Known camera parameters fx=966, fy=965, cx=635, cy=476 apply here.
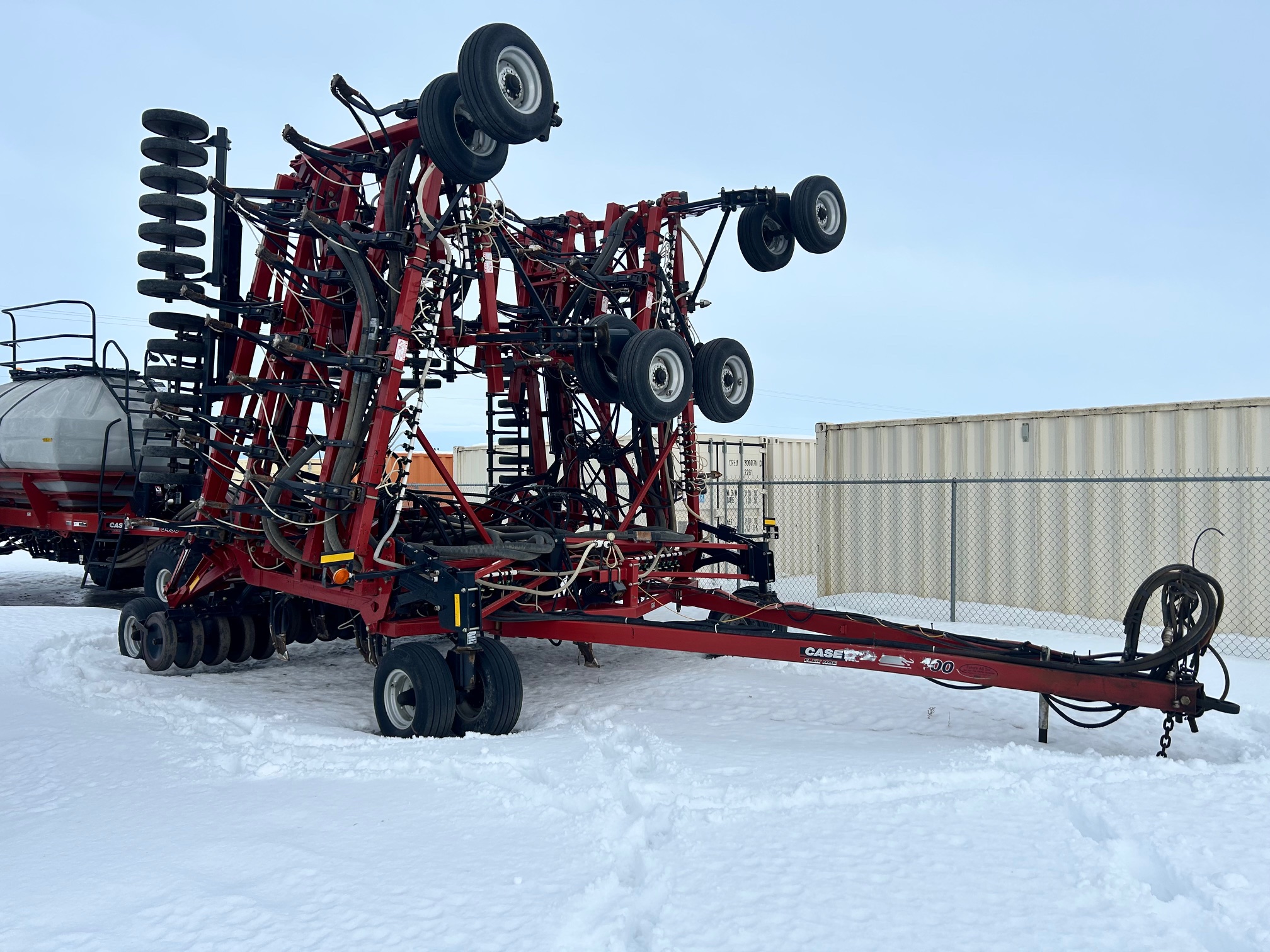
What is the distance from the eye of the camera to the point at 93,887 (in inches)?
144

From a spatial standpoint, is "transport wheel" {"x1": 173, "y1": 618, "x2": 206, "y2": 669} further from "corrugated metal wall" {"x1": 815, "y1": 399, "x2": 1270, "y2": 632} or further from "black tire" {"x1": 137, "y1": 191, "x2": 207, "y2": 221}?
"corrugated metal wall" {"x1": 815, "y1": 399, "x2": 1270, "y2": 632}

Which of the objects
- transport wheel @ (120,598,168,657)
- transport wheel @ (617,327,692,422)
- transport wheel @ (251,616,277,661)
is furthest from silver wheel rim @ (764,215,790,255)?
transport wheel @ (120,598,168,657)

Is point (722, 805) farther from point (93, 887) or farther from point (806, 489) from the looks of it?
point (806, 489)

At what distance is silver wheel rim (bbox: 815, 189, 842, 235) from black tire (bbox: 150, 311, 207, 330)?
5.87 metres

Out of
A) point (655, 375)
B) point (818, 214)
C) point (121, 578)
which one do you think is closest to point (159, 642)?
point (655, 375)

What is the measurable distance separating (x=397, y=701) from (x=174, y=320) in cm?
487

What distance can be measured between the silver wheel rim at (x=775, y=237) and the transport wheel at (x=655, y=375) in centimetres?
212

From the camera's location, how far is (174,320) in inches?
358

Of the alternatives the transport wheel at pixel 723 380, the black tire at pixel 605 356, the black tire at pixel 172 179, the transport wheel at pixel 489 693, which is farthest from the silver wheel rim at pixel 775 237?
the black tire at pixel 172 179

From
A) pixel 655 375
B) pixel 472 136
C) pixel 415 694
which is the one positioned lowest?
pixel 415 694

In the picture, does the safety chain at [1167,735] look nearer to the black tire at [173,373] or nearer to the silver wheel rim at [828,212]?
the silver wheel rim at [828,212]

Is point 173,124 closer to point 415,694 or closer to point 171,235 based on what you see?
point 171,235

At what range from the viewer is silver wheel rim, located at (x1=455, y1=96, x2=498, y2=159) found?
6.96 meters

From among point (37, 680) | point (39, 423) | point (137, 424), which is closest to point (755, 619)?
point (37, 680)
